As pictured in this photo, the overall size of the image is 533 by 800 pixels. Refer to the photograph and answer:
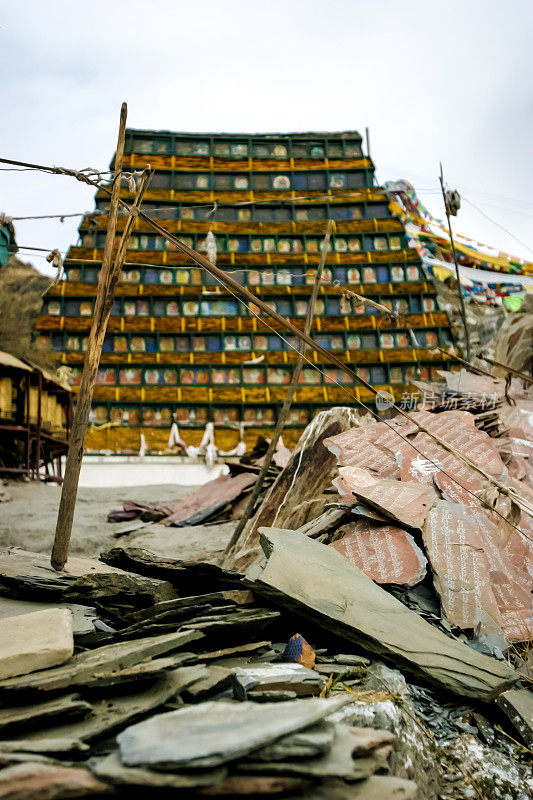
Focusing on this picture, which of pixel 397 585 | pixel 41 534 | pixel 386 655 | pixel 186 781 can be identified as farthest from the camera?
pixel 41 534

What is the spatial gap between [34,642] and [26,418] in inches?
433

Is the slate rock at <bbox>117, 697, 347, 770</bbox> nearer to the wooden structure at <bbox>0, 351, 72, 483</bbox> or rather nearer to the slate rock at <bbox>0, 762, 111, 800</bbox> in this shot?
the slate rock at <bbox>0, 762, 111, 800</bbox>

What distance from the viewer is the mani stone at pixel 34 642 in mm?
2430

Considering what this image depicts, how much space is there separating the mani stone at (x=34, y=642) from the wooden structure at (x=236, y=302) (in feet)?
56.1

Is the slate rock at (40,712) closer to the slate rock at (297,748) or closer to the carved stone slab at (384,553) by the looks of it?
the slate rock at (297,748)

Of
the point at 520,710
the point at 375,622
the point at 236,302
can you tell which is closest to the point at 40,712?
the point at 375,622

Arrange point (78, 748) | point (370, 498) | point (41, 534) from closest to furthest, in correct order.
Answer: point (78, 748) → point (370, 498) → point (41, 534)

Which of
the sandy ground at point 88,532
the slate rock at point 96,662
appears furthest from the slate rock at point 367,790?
the sandy ground at point 88,532

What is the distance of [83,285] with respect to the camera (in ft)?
74.3

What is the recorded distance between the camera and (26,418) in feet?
42.1

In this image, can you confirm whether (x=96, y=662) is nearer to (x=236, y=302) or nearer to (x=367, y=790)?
(x=367, y=790)

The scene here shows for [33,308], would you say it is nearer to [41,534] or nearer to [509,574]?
[41,534]

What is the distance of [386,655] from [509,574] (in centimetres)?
149

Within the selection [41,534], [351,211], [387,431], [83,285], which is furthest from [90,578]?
[351,211]
